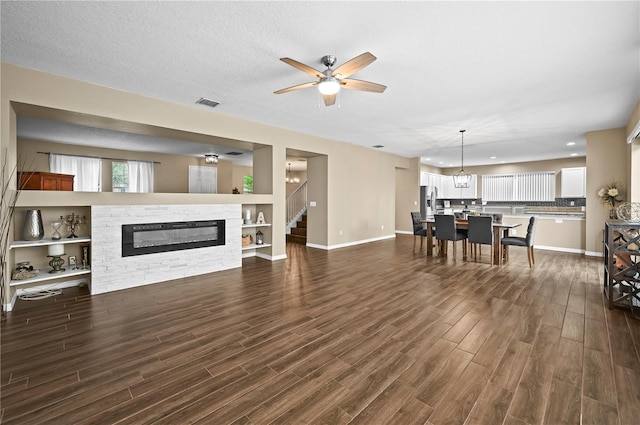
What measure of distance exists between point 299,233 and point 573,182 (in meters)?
9.48

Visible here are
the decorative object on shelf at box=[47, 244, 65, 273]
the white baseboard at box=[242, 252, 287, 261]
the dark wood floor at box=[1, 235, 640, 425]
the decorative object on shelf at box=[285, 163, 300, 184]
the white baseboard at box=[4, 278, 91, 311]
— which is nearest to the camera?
the dark wood floor at box=[1, 235, 640, 425]

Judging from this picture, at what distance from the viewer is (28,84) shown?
329cm

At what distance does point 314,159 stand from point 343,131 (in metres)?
1.33

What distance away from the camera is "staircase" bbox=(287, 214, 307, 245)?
830 centimetres

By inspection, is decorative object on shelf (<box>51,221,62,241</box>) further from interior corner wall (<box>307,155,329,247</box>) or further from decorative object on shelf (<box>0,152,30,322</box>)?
interior corner wall (<box>307,155,329,247</box>)

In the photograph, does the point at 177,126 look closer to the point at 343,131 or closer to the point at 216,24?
the point at 216,24

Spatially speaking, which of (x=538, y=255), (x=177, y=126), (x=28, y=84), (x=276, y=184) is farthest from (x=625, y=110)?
(x=28, y=84)

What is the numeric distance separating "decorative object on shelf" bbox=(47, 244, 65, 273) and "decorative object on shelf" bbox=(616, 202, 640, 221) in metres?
7.52

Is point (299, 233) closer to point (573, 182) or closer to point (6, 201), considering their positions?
point (6, 201)

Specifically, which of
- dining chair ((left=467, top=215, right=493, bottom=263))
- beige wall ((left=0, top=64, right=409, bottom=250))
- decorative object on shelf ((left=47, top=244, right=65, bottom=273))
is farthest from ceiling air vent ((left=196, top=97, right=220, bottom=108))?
dining chair ((left=467, top=215, right=493, bottom=263))

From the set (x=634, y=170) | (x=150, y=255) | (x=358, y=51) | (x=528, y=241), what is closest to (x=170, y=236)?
(x=150, y=255)

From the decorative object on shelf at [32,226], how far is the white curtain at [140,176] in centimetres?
468

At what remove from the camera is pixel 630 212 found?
386 centimetres

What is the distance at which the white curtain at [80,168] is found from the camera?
696cm
